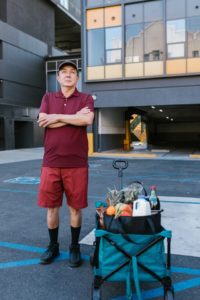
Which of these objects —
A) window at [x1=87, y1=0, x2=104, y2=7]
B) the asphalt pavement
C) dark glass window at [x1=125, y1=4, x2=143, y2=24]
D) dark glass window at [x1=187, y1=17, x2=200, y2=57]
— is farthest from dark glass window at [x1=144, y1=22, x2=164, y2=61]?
the asphalt pavement

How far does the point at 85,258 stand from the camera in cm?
364

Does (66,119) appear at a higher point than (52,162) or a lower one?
higher

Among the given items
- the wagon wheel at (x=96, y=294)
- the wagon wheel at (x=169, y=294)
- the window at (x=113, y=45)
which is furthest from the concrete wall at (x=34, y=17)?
the wagon wheel at (x=169, y=294)

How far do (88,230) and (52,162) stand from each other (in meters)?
1.61

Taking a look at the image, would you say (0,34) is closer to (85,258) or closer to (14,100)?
(14,100)

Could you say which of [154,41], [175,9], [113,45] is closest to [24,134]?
[113,45]

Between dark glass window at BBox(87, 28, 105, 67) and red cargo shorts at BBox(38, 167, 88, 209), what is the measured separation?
55.8 feet

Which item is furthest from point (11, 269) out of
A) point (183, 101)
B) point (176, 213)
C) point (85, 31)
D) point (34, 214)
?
point (85, 31)

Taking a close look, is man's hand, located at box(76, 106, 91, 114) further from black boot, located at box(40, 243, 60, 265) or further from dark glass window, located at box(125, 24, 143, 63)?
dark glass window, located at box(125, 24, 143, 63)

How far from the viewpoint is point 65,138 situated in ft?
10.9

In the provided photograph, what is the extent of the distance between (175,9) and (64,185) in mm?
17083

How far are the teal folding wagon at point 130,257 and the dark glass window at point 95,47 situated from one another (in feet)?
58.4

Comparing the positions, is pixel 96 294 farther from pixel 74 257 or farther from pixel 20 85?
pixel 20 85

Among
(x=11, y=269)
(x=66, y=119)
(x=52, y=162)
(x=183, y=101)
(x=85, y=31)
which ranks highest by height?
(x=85, y=31)
